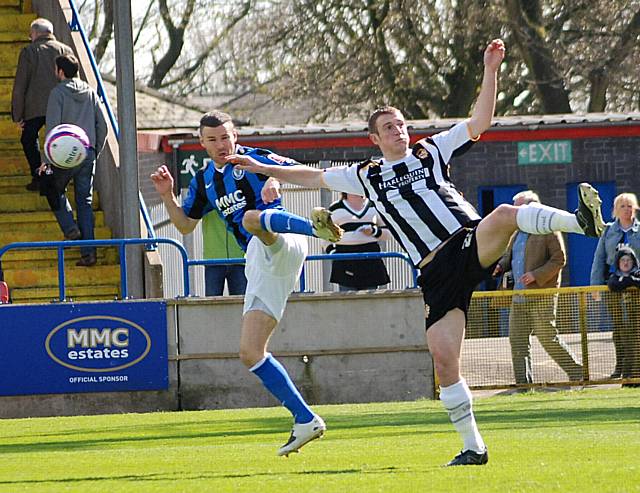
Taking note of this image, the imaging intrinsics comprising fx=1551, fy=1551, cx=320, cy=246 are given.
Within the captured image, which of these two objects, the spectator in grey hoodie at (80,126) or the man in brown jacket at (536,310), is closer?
the man in brown jacket at (536,310)

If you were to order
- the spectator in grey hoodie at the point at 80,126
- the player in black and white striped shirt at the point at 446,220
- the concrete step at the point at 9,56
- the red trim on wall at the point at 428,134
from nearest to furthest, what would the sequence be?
the player in black and white striped shirt at the point at 446,220
the spectator in grey hoodie at the point at 80,126
the concrete step at the point at 9,56
the red trim on wall at the point at 428,134

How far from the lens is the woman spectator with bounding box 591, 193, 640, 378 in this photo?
1641cm

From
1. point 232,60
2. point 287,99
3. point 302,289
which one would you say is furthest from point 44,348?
point 232,60

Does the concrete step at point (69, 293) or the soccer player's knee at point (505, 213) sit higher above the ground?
the soccer player's knee at point (505, 213)

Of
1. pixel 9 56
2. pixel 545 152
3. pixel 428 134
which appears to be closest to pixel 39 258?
pixel 9 56

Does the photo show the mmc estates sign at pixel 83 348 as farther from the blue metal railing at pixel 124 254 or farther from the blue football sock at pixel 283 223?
the blue football sock at pixel 283 223

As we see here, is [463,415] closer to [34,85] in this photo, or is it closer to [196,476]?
[196,476]

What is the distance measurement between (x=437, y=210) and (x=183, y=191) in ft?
50.6

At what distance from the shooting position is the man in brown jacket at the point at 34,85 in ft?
60.4

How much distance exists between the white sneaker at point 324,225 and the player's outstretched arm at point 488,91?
1037 millimetres

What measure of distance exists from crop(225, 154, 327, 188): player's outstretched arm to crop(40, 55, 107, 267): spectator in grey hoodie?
7.68 meters

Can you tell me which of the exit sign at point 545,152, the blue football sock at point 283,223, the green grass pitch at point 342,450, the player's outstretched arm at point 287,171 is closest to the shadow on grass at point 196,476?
the green grass pitch at point 342,450

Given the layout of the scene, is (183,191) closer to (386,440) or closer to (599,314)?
(599,314)

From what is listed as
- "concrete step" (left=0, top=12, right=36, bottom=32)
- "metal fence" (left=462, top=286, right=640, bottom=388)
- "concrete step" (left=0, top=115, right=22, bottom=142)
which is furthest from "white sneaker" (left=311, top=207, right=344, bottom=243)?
"concrete step" (left=0, top=12, right=36, bottom=32)
